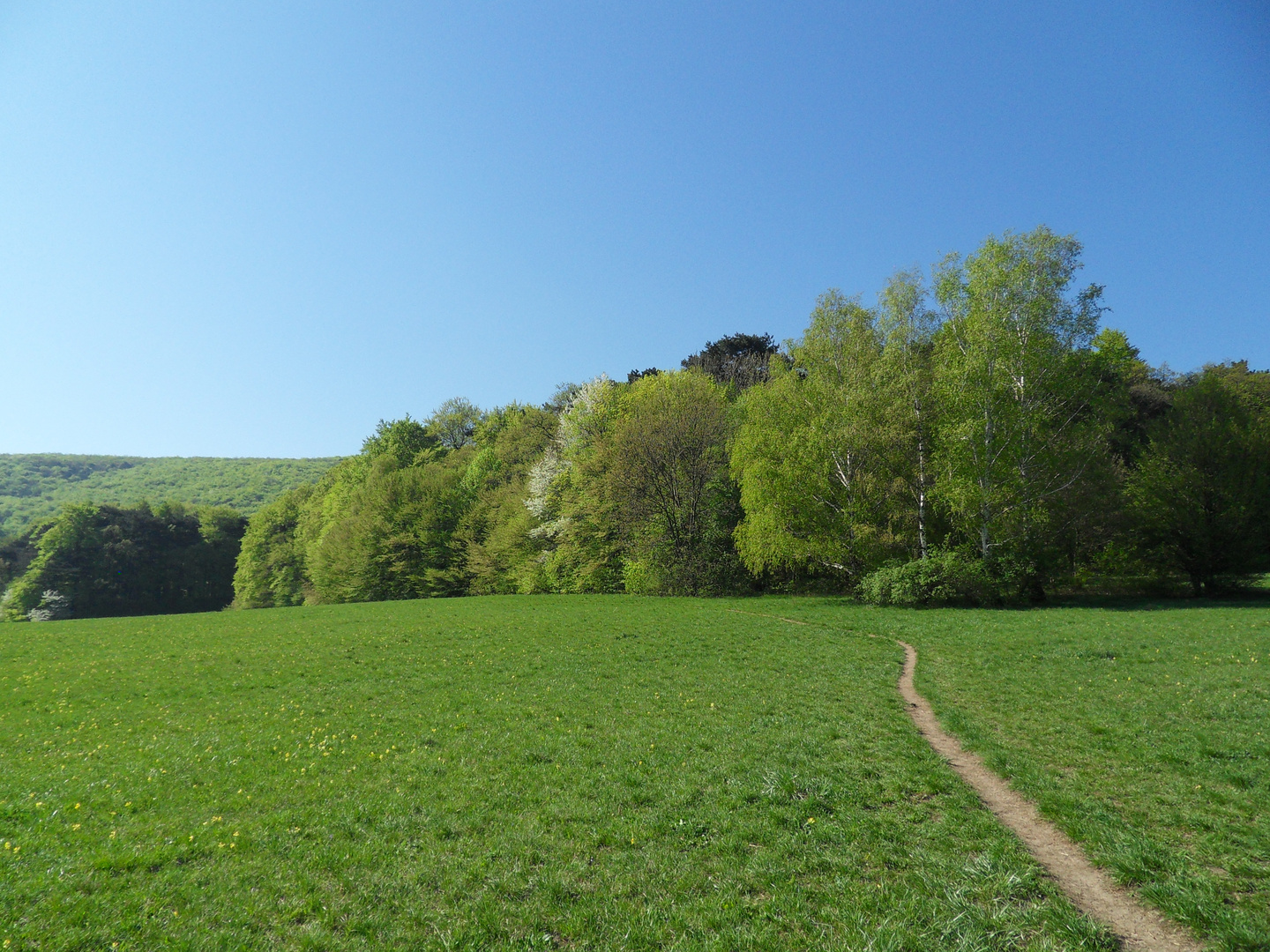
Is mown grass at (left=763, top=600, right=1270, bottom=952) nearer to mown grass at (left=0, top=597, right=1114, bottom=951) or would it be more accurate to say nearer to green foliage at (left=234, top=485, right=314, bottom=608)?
mown grass at (left=0, top=597, right=1114, bottom=951)

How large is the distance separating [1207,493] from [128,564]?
338ft

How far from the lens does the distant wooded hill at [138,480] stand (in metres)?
123

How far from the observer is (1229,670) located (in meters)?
15.4

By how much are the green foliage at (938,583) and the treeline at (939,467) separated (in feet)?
0.32

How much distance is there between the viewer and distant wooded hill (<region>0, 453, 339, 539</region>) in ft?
405

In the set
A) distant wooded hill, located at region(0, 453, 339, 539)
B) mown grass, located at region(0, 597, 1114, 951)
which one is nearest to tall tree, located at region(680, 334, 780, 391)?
mown grass, located at region(0, 597, 1114, 951)

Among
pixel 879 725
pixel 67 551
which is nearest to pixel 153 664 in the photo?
pixel 879 725

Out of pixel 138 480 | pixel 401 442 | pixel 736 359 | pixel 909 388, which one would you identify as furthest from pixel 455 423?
pixel 138 480

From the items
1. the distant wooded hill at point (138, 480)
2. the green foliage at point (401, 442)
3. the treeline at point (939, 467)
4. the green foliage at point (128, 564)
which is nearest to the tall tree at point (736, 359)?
the treeline at point (939, 467)

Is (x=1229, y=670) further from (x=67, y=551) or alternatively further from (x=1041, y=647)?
(x=67, y=551)

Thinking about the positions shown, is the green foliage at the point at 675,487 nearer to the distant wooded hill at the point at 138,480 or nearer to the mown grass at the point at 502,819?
the mown grass at the point at 502,819

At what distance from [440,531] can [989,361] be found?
4893cm

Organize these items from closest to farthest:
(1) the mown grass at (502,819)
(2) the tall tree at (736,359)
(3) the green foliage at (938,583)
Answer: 1. (1) the mown grass at (502,819)
2. (3) the green foliage at (938,583)
3. (2) the tall tree at (736,359)

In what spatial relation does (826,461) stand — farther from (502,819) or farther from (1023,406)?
(502,819)
